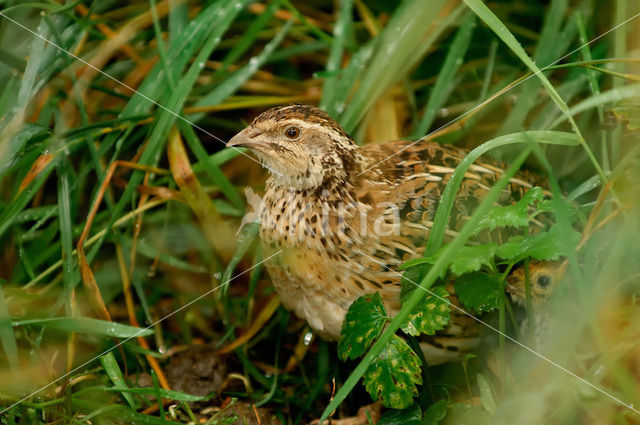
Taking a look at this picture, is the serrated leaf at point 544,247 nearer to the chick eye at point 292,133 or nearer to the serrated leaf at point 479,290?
the serrated leaf at point 479,290

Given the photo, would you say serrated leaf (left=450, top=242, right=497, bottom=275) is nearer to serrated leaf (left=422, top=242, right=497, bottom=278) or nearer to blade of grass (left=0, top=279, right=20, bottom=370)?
serrated leaf (left=422, top=242, right=497, bottom=278)

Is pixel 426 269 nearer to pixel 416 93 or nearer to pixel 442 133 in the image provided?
pixel 442 133

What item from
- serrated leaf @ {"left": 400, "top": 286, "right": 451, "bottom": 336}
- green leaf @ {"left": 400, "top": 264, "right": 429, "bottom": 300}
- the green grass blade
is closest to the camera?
serrated leaf @ {"left": 400, "top": 286, "right": 451, "bottom": 336}

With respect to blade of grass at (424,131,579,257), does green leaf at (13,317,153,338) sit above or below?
below

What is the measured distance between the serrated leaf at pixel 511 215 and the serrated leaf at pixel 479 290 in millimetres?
158

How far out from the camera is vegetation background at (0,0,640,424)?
7.14 ft

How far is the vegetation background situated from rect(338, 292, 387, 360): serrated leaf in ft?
1.07

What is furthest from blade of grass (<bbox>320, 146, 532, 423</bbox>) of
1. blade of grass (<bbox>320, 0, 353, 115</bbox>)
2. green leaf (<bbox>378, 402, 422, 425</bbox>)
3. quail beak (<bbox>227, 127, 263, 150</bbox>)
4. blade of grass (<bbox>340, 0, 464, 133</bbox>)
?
blade of grass (<bbox>320, 0, 353, 115</bbox>)

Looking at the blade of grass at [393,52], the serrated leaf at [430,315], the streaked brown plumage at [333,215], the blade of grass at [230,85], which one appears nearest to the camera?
the serrated leaf at [430,315]

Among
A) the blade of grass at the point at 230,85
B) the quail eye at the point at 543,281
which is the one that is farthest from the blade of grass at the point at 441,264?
the blade of grass at the point at 230,85

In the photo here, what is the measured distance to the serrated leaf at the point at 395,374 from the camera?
6.69ft

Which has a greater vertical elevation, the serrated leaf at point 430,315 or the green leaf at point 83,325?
the serrated leaf at point 430,315

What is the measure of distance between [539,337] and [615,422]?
383 mm

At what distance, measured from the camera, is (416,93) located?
3.56 m
